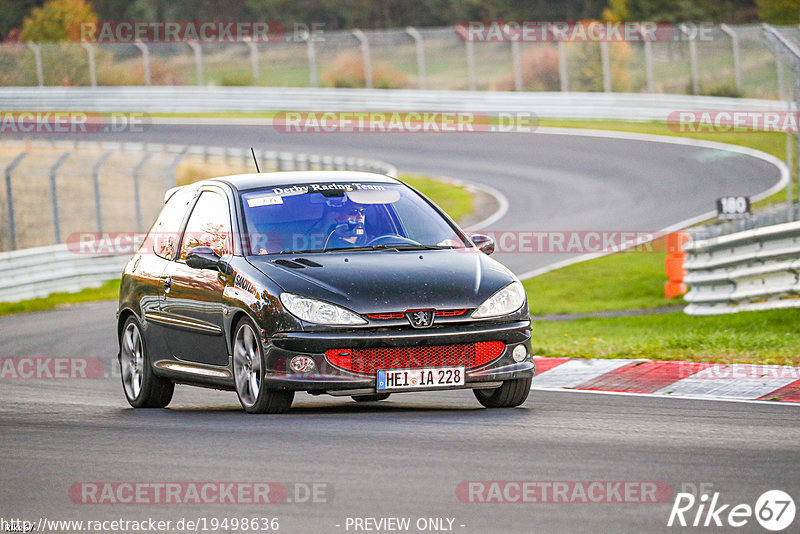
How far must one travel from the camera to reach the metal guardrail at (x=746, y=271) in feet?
48.3

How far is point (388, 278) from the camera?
871 cm

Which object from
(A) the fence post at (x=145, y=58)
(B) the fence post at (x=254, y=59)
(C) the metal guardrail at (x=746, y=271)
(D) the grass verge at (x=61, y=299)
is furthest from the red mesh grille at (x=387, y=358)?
(A) the fence post at (x=145, y=58)

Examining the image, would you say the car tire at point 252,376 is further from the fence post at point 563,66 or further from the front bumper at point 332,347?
the fence post at point 563,66

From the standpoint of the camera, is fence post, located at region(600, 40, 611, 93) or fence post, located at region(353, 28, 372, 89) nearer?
fence post, located at region(600, 40, 611, 93)

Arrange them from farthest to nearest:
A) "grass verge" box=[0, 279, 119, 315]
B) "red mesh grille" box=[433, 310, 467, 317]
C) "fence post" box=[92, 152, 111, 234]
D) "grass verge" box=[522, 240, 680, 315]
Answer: "fence post" box=[92, 152, 111, 234] < "grass verge" box=[0, 279, 119, 315] < "grass verge" box=[522, 240, 680, 315] < "red mesh grille" box=[433, 310, 467, 317]

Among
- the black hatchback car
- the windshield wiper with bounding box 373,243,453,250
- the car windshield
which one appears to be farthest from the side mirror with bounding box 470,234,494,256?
the windshield wiper with bounding box 373,243,453,250

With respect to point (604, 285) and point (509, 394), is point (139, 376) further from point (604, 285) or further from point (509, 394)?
point (604, 285)

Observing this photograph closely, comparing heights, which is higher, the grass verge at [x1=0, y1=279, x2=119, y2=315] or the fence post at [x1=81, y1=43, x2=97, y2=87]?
the fence post at [x1=81, y1=43, x2=97, y2=87]

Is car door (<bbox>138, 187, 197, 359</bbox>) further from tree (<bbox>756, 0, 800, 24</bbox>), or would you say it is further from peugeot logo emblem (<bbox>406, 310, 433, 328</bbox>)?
tree (<bbox>756, 0, 800, 24</bbox>)

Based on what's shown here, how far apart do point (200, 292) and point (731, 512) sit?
4772mm

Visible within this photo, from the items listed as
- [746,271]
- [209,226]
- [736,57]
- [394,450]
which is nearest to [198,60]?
[736,57]

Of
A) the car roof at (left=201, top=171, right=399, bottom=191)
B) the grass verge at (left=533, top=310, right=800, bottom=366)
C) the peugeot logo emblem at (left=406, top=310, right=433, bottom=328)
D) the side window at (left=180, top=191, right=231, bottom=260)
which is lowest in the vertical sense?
the grass verge at (left=533, top=310, right=800, bottom=366)

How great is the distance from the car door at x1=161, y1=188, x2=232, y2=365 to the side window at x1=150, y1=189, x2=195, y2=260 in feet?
0.54

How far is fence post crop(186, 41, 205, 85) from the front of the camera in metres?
47.3
